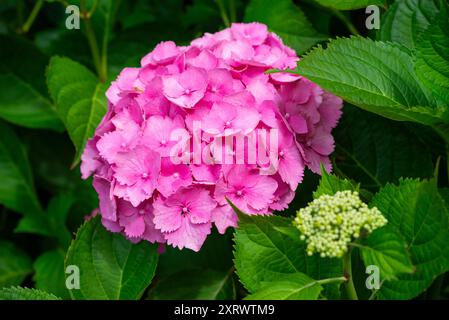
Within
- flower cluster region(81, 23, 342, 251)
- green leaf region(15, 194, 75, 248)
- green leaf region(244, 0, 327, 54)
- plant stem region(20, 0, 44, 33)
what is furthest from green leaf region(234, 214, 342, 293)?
plant stem region(20, 0, 44, 33)

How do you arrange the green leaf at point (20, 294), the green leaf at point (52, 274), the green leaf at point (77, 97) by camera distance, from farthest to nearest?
the green leaf at point (52, 274) < the green leaf at point (77, 97) < the green leaf at point (20, 294)

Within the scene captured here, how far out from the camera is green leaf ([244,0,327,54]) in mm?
1592

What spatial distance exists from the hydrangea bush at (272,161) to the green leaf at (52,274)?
0.03 feet

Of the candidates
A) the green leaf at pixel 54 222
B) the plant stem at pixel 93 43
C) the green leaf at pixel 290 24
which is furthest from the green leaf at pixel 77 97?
the green leaf at pixel 290 24

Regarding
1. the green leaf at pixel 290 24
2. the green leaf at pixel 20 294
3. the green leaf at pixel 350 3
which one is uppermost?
the green leaf at pixel 350 3

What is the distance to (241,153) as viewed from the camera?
1214 mm

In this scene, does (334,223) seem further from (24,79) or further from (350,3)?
(24,79)

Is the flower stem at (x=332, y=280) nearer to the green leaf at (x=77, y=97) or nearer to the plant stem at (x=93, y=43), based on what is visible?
the green leaf at (x=77, y=97)

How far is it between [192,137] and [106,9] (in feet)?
2.84

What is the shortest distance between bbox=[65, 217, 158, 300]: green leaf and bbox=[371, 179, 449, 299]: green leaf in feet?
1.69

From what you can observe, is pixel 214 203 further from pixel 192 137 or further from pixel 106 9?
pixel 106 9

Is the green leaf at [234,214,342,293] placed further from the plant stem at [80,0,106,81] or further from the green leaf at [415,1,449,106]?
the plant stem at [80,0,106,81]

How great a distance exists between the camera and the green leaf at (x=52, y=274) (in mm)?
1706

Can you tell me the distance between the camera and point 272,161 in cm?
122
